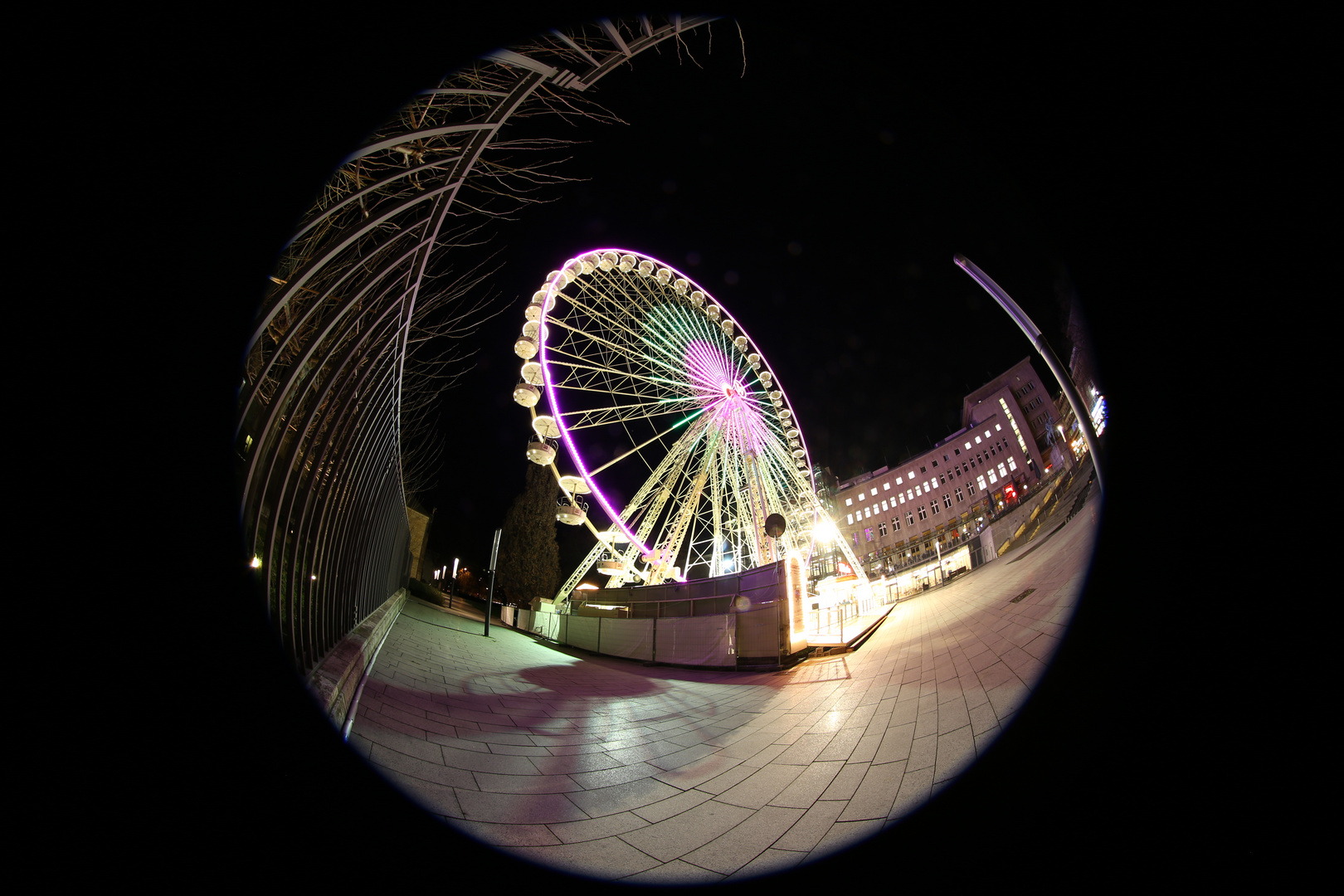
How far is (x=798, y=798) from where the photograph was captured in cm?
159

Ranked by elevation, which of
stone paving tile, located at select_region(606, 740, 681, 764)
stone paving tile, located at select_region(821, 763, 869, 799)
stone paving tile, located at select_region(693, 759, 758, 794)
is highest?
stone paving tile, located at select_region(821, 763, 869, 799)

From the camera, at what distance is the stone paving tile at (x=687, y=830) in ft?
4.50

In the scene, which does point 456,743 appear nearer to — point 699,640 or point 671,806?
point 671,806

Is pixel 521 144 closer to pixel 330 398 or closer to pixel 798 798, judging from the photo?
pixel 330 398

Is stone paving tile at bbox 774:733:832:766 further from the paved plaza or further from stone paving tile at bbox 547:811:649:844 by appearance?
stone paving tile at bbox 547:811:649:844

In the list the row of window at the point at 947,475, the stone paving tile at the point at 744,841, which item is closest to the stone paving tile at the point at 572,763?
the stone paving tile at the point at 744,841

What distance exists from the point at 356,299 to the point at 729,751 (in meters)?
3.22

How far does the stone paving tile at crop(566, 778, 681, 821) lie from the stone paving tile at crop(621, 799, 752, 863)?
144mm

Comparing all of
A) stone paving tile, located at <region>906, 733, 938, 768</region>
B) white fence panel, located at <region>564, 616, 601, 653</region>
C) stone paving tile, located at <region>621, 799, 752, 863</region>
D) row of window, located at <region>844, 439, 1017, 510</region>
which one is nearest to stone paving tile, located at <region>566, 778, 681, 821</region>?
stone paving tile, located at <region>621, 799, 752, 863</region>

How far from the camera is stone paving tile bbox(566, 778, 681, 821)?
5.24 feet

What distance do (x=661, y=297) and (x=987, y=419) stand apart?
860 centimetres

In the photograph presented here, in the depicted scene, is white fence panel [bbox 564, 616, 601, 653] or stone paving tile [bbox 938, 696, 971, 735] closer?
stone paving tile [bbox 938, 696, 971, 735]

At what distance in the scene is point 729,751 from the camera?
209 cm

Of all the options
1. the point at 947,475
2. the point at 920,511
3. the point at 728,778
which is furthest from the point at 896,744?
the point at 920,511
